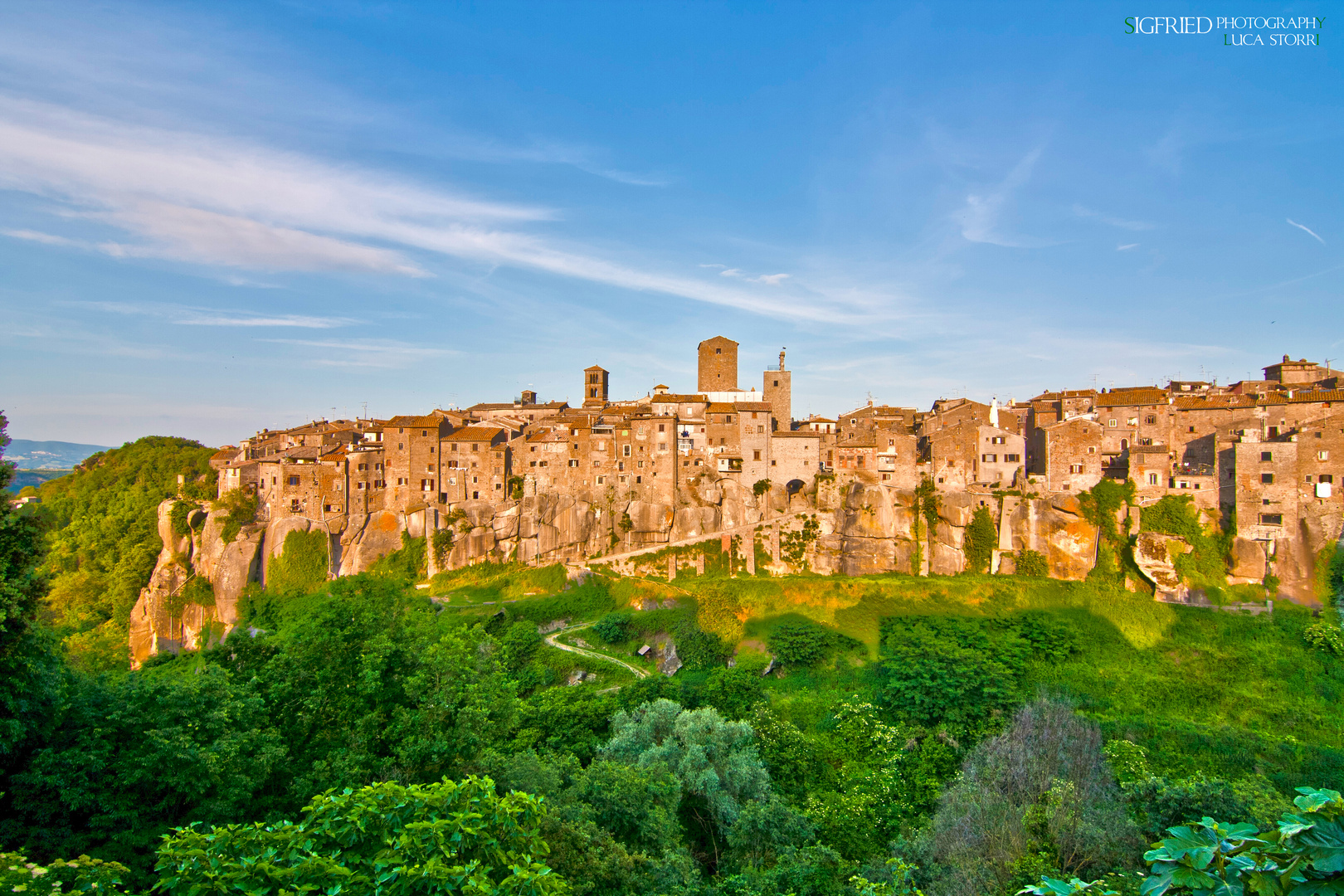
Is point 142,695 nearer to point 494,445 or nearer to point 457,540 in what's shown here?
point 457,540

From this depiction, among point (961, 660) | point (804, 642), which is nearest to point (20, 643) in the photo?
point (961, 660)

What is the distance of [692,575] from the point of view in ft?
153

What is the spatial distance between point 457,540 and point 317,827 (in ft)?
136

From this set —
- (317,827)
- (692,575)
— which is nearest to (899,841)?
(317,827)

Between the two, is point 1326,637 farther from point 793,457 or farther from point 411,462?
point 411,462

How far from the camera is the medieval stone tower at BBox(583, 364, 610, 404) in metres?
71.9

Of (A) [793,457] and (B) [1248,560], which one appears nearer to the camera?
(B) [1248,560]

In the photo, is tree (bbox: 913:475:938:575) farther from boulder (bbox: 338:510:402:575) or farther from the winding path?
boulder (bbox: 338:510:402:575)

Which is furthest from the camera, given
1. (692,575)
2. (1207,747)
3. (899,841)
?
(692,575)

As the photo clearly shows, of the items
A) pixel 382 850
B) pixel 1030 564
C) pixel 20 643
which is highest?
pixel 20 643

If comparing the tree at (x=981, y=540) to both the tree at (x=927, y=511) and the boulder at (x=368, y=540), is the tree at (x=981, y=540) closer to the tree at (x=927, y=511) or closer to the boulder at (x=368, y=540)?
the tree at (x=927, y=511)

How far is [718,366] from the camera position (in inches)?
2375

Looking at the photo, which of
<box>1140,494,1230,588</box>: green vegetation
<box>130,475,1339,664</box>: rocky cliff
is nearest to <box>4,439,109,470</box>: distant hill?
<box>130,475,1339,664</box>: rocky cliff

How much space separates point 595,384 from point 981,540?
42.7m
